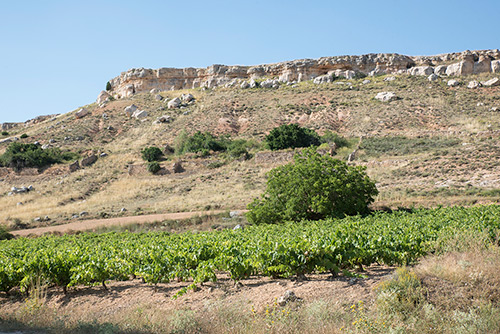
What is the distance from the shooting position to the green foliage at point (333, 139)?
4169 cm

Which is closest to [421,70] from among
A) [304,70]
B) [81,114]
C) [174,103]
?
[304,70]

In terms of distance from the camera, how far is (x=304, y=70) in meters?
71.3

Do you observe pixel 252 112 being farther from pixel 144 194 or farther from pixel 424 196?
pixel 424 196

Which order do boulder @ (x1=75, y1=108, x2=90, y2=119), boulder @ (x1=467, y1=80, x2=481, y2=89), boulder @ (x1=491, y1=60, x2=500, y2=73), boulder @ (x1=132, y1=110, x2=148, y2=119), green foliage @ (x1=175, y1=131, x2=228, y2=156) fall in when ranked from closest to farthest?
green foliage @ (x1=175, y1=131, x2=228, y2=156)
boulder @ (x1=467, y1=80, x2=481, y2=89)
boulder @ (x1=491, y1=60, x2=500, y2=73)
boulder @ (x1=132, y1=110, x2=148, y2=119)
boulder @ (x1=75, y1=108, x2=90, y2=119)

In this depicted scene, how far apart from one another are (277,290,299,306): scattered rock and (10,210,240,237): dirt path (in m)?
17.8

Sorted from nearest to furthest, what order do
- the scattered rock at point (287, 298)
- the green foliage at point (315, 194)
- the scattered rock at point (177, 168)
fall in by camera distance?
1. the scattered rock at point (287, 298)
2. the green foliage at point (315, 194)
3. the scattered rock at point (177, 168)

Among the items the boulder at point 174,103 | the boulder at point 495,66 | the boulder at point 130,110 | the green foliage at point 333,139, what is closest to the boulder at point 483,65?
the boulder at point 495,66

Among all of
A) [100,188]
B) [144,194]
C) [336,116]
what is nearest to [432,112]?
[336,116]

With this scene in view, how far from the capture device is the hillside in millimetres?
28359

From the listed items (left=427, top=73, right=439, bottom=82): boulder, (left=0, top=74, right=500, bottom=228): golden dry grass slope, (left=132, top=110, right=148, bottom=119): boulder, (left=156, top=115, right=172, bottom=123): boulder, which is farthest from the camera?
(left=132, top=110, right=148, bottom=119): boulder

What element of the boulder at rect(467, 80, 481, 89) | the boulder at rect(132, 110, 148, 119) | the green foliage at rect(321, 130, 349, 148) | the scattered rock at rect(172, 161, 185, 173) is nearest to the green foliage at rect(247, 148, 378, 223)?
the scattered rock at rect(172, 161, 185, 173)

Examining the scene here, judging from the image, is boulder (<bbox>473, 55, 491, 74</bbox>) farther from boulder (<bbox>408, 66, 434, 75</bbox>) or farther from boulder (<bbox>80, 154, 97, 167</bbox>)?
boulder (<bbox>80, 154, 97, 167</bbox>)

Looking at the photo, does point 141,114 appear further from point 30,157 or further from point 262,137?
point 262,137

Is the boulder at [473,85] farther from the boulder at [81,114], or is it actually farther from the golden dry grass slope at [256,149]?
the boulder at [81,114]
